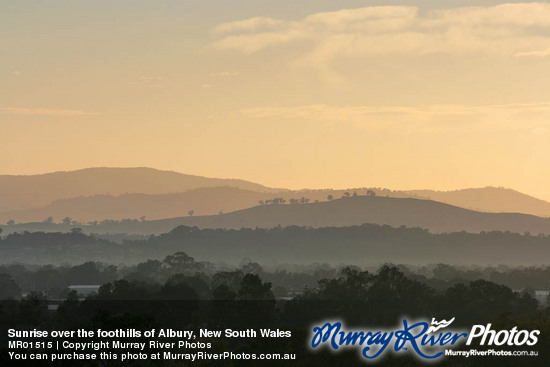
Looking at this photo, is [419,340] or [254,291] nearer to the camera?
[419,340]

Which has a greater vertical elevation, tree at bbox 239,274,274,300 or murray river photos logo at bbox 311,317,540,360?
tree at bbox 239,274,274,300

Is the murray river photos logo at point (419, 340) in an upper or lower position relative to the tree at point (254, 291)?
lower

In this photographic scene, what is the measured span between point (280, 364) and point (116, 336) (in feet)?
59.5

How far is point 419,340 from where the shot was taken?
12756cm

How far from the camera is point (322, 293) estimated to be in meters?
198

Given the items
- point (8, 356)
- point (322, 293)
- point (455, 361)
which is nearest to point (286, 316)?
point (322, 293)

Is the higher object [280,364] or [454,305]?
[454,305]

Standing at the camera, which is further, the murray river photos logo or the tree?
the tree

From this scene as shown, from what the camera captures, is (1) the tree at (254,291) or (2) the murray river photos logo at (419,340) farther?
(1) the tree at (254,291)

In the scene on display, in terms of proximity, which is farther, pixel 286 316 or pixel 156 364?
pixel 286 316

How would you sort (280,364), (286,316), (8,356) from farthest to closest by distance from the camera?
(286,316) → (280,364) → (8,356)

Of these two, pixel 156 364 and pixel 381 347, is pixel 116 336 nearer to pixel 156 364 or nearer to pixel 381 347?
pixel 156 364

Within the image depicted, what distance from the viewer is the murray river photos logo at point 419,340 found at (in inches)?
4931

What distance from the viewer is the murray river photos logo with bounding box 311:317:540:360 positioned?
125250 millimetres
